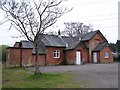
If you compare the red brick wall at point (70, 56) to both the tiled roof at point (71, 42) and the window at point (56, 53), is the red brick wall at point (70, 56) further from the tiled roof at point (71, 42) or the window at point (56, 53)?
the window at point (56, 53)

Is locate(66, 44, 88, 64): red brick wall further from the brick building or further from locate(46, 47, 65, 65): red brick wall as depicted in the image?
locate(46, 47, 65, 65): red brick wall

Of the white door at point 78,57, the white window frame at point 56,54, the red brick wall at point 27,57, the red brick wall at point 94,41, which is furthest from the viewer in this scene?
the red brick wall at point 94,41

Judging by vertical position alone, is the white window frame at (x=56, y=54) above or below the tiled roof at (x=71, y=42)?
below

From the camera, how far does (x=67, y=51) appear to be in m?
39.8

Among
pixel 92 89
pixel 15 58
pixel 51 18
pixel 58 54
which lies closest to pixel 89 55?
pixel 58 54

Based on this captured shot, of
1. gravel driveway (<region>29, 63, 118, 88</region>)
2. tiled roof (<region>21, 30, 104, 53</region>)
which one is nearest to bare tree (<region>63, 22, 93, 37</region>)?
tiled roof (<region>21, 30, 104, 53</region>)

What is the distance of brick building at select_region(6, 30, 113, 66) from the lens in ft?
114

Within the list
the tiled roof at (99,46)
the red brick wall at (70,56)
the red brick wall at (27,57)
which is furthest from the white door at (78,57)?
the red brick wall at (27,57)

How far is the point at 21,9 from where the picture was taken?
20.4 m

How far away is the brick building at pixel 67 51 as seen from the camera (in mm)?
34891

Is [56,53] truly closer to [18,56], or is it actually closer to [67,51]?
[67,51]

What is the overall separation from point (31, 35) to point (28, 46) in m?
15.8

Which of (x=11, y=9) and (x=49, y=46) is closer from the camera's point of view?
(x=11, y=9)

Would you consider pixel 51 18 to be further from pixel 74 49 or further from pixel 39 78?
pixel 74 49
